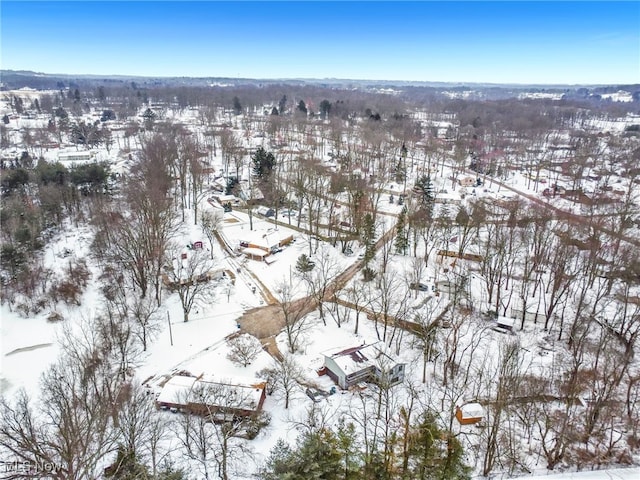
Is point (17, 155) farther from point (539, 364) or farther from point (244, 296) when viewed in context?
point (539, 364)

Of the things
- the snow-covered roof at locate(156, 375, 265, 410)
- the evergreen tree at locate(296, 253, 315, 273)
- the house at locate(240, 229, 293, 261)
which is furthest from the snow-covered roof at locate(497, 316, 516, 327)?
the house at locate(240, 229, 293, 261)

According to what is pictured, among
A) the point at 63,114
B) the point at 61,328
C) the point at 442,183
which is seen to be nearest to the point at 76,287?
the point at 61,328

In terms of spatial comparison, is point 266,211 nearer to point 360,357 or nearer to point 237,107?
point 360,357

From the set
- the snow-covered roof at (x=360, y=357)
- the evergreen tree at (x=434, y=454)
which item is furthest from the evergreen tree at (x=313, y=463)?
the snow-covered roof at (x=360, y=357)

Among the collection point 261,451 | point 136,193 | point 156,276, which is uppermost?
point 136,193

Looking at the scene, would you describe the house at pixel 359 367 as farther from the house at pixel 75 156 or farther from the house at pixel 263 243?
the house at pixel 75 156

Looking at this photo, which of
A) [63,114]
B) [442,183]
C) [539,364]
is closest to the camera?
[539,364]

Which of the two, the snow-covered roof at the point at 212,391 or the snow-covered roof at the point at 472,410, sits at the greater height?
the snow-covered roof at the point at 212,391
